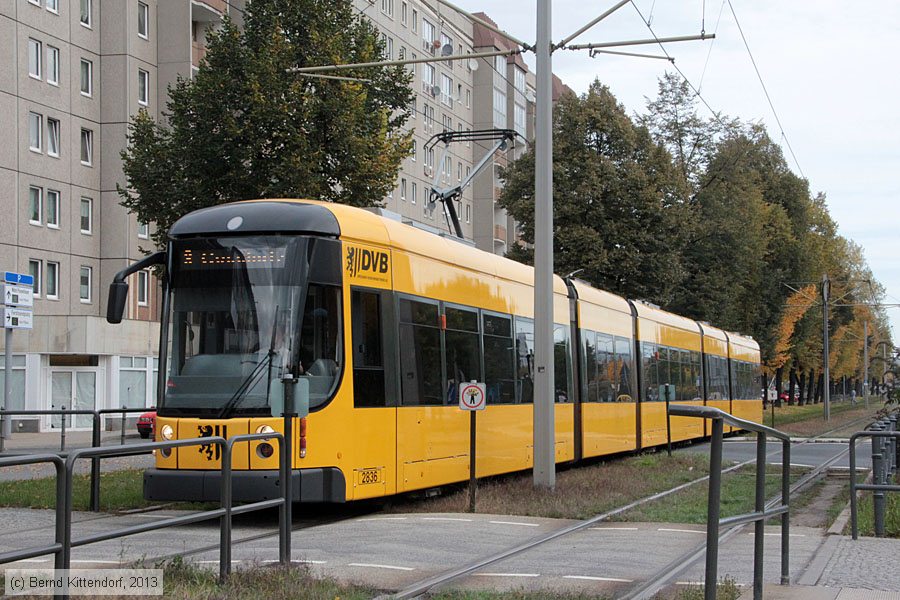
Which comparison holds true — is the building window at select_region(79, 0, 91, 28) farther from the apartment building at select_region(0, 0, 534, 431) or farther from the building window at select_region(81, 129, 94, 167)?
the building window at select_region(81, 129, 94, 167)

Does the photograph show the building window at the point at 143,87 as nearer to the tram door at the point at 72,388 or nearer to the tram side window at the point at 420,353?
the tram door at the point at 72,388

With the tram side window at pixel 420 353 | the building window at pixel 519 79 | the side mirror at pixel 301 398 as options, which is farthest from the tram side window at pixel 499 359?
the building window at pixel 519 79

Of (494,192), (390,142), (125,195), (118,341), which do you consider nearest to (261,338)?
(390,142)

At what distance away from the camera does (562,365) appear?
22.2m

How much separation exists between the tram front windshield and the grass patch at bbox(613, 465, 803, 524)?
4.10m

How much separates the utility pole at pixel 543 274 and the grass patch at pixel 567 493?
51cm

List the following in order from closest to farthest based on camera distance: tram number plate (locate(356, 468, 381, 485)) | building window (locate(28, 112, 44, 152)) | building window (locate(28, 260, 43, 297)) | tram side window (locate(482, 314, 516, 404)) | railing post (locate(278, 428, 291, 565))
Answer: railing post (locate(278, 428, 291, 565)) → tram number plate (locate(356, 468, 381, 485)) → tram side window (locate(482, 314, 516, 404)) → building window (locate(28, 112, 44, 152)) → building window (locate(28, 260, 43, 297))

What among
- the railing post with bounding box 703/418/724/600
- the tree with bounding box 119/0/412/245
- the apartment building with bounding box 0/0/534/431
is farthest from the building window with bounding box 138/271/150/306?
the railing post with bounding box 703/418/724/600

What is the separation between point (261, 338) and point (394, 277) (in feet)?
7.04

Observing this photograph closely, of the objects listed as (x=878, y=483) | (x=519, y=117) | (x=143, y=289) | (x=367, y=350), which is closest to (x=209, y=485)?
(x=367, y=350)

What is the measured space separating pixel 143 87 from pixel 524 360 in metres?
33.3

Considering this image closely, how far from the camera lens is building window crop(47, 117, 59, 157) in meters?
45.4

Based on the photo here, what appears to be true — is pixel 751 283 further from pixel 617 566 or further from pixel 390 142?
pixel 617 566

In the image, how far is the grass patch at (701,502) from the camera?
28.1 ft
